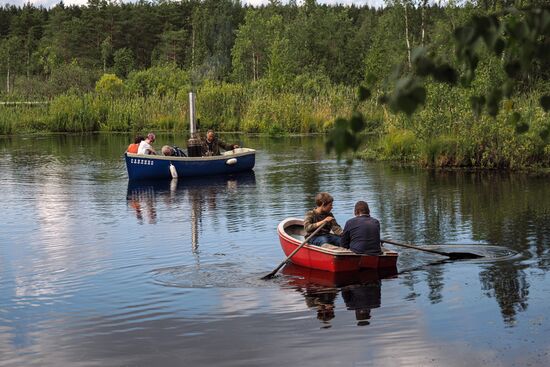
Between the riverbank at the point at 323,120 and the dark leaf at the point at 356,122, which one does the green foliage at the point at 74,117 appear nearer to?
the riverbank at the point at 323,120

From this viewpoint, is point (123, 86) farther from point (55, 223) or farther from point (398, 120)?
point (55, 223)

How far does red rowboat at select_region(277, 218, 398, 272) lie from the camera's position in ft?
44.2

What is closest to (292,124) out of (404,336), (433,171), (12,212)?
(433,171)

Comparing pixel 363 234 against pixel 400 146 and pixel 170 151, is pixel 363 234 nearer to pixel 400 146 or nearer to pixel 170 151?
pixel 170 151

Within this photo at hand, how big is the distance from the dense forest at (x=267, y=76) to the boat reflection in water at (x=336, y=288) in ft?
8.98

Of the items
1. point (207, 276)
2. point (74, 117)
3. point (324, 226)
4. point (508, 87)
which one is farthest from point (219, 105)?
point (508, 87)

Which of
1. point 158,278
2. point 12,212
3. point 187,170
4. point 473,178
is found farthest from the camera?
point 187,170

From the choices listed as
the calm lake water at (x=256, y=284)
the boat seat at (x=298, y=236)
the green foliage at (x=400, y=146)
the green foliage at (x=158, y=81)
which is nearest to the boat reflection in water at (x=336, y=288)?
the calm lake water at (x=256, y=284)

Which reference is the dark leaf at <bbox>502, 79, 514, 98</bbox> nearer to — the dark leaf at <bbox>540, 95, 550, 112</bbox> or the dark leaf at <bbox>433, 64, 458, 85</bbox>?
the dark leaf at <bbox>540, 95, 550, 112</bbox>

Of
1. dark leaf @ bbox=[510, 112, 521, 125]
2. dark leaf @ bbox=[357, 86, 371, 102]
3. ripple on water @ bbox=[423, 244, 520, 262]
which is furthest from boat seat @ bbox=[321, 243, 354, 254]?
dark leaf @ bbox=[357, 86, 371, 102]

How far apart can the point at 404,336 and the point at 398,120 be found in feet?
73.9

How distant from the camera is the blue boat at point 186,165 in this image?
27344 millimetres

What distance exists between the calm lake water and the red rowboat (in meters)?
0.17

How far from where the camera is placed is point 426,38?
59.5 metres
